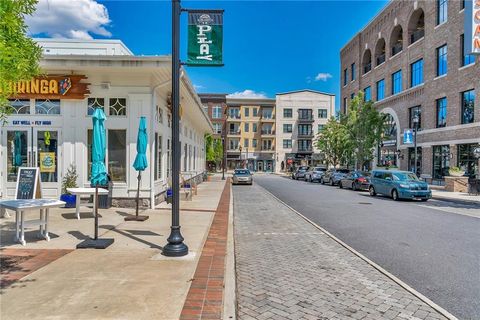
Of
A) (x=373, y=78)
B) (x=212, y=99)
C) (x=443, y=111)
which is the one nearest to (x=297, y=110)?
(x=212, y=99)

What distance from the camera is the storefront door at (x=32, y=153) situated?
39.0 ft

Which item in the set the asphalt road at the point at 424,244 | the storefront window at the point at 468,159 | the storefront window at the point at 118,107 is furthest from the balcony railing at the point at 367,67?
the storefront window at the point at 118,107

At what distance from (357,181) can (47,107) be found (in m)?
21.1

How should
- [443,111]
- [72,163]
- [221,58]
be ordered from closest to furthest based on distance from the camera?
[221,58]
[72,163]
[443,111]

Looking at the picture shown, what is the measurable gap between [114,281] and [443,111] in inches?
1206

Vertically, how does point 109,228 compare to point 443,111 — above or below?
below

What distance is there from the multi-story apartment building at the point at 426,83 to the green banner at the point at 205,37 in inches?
911

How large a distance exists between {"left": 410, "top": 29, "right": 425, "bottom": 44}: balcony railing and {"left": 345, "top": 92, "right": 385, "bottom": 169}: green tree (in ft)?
25.3

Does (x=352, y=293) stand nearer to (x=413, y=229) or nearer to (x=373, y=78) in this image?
(x=413, y=229)

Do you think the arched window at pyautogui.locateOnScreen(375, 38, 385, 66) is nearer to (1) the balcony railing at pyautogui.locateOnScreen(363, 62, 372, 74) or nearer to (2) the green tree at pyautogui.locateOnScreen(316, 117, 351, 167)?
(1) the balcony railing at pyautogui.locateOnScreen(363, 62, 372, 74)

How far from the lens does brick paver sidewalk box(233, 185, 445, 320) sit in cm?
421

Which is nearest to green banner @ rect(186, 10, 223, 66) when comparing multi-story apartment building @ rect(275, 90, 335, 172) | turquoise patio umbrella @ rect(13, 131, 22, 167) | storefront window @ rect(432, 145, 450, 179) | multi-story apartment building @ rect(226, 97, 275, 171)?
turquoise patio umbrella @ rect(13, 131, 22, 167)

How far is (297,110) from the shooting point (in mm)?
73188

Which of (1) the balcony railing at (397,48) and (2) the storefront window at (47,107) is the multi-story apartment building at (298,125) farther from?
(2) the storefront window at (47,107)
